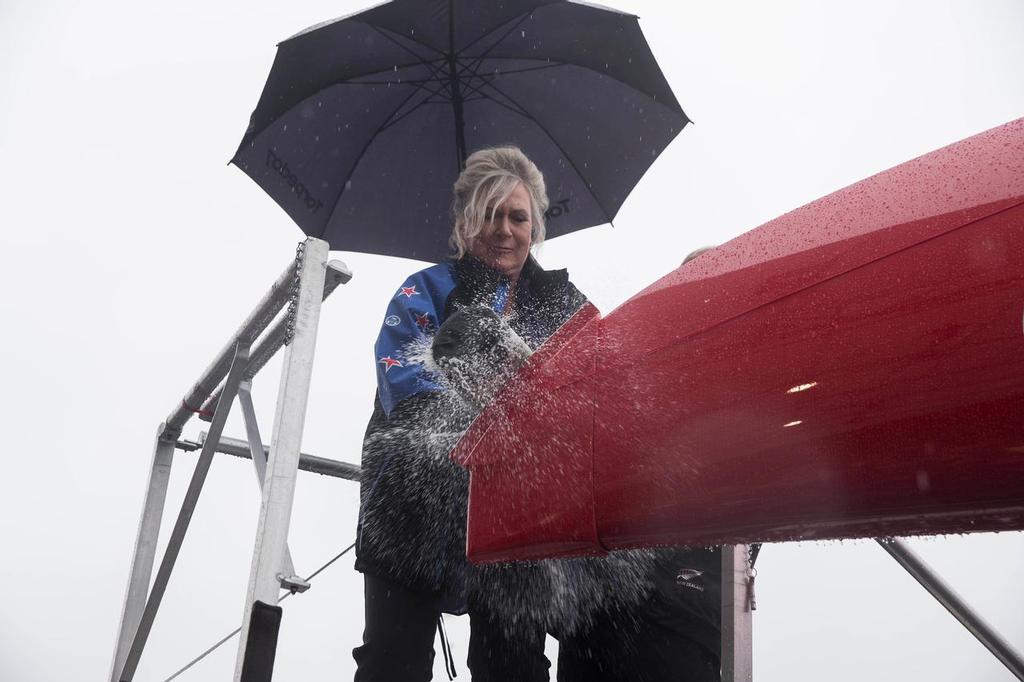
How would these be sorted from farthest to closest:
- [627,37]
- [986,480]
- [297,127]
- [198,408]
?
[198,408] < [627,37] < [297,127] < [986,480]

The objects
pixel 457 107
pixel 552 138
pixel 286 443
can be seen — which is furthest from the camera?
pixel 552 138

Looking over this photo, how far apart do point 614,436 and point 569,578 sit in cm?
76

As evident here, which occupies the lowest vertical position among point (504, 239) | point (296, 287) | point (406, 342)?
point (406, 342)

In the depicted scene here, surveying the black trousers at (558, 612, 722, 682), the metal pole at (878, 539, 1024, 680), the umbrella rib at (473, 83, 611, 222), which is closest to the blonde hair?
the umbrella rib at (473, 83, 611, 222)

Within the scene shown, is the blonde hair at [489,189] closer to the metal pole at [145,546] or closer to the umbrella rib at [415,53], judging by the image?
the umbrella rib at [415,53]

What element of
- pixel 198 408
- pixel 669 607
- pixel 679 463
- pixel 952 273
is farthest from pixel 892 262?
pixel 198 408

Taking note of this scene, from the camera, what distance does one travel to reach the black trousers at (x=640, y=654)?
156 cm

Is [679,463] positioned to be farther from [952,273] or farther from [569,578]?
[569,578]

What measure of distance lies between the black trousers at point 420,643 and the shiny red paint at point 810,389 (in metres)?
0.54

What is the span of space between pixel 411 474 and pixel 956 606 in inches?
49.9

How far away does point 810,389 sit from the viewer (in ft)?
2.58

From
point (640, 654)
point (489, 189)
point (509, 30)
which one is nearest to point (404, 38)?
point (509, 30)

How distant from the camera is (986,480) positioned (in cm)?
68

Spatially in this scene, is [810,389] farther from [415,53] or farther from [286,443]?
[415,53]
